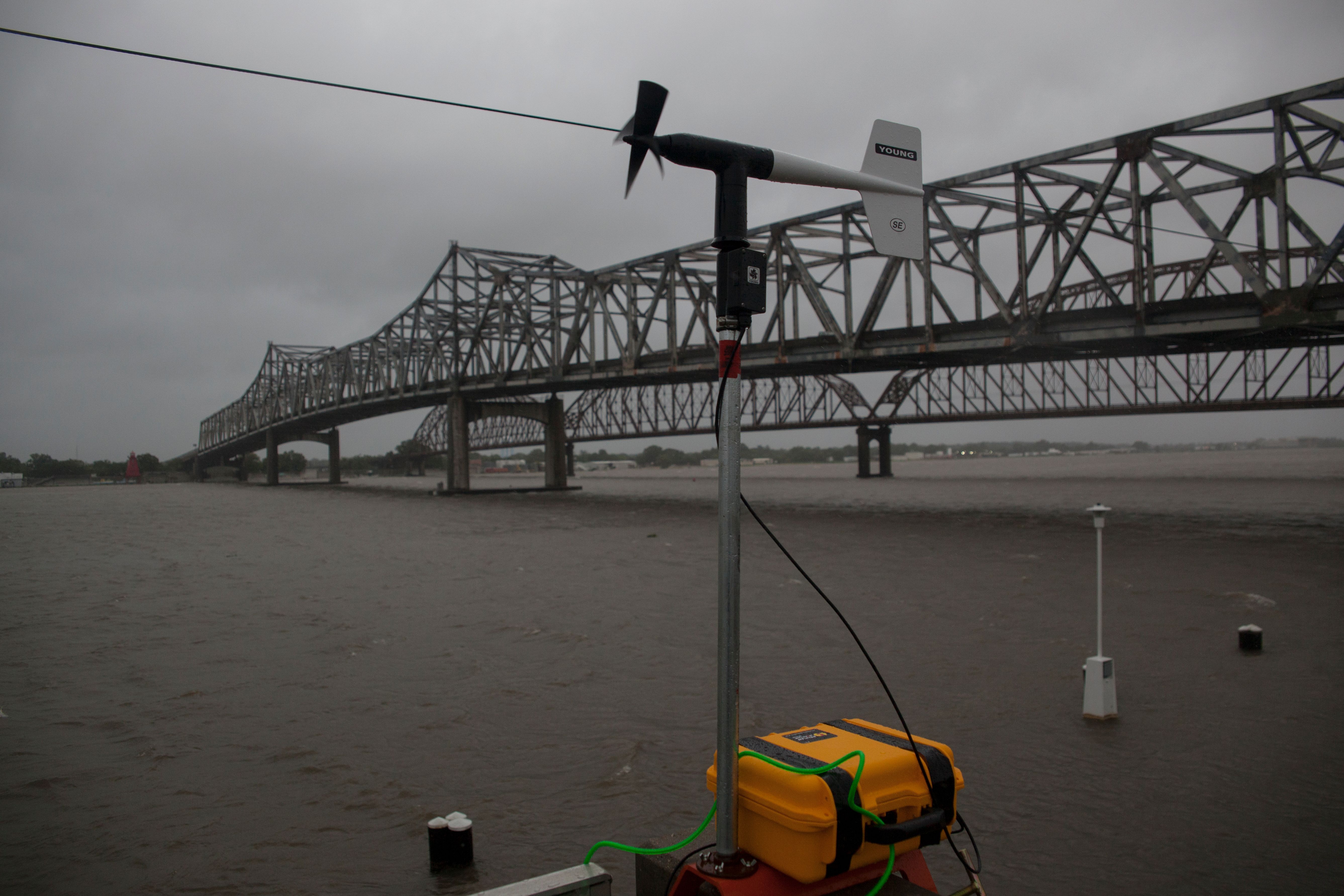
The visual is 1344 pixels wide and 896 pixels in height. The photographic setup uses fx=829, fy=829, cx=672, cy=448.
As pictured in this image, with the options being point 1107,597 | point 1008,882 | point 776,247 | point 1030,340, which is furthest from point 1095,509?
point 776,247

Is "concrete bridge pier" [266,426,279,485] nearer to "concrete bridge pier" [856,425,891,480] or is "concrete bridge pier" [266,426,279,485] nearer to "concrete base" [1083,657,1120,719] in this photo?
"concrete bridge pier" [856,425,891,480]

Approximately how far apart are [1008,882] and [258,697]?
7229 millimetres

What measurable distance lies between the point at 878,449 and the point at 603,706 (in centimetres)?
9127

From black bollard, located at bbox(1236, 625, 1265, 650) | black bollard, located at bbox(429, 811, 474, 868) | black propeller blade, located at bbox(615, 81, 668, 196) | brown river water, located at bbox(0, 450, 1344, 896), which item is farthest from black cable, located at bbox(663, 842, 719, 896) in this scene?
black bollard, located at bbox(1236, 625, 1265, 650)

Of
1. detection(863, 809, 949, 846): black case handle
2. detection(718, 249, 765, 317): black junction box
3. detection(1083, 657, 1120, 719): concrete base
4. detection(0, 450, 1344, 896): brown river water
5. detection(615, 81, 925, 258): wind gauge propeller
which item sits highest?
detection(615, 81, 925, 258): wind gauge propeller

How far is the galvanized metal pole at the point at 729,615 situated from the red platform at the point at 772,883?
136 millimetres

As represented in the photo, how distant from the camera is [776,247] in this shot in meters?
34.7

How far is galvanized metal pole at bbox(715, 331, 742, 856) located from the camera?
346 cm

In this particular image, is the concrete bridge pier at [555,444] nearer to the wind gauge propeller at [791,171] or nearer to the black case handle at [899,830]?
the wind gauge propeller at [791,171]

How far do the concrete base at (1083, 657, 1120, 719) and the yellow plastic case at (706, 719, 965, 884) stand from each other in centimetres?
426

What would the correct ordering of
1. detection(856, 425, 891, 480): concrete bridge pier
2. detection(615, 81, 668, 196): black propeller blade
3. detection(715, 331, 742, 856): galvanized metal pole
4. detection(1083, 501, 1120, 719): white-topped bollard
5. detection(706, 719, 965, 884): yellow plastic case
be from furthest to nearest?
detection(856, 425, 891, 480): concrete bridge pier
detection(1083, 501, 1120, 719): white-topped bollard
detection(615, 81, 668, 196): black propeller blade
detection(715, 331, 742, 856): galvanized metal pole
detection(706, 719, 965, 884): yellow plastic case

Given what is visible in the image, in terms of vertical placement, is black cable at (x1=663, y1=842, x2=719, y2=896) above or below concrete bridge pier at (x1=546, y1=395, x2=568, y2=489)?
below

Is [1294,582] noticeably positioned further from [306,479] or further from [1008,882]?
[306,479]

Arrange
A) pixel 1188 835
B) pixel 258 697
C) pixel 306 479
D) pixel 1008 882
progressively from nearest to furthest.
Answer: pixel 1008 882
pixel 1188 835
pixel 258 697
pixel 306 479
